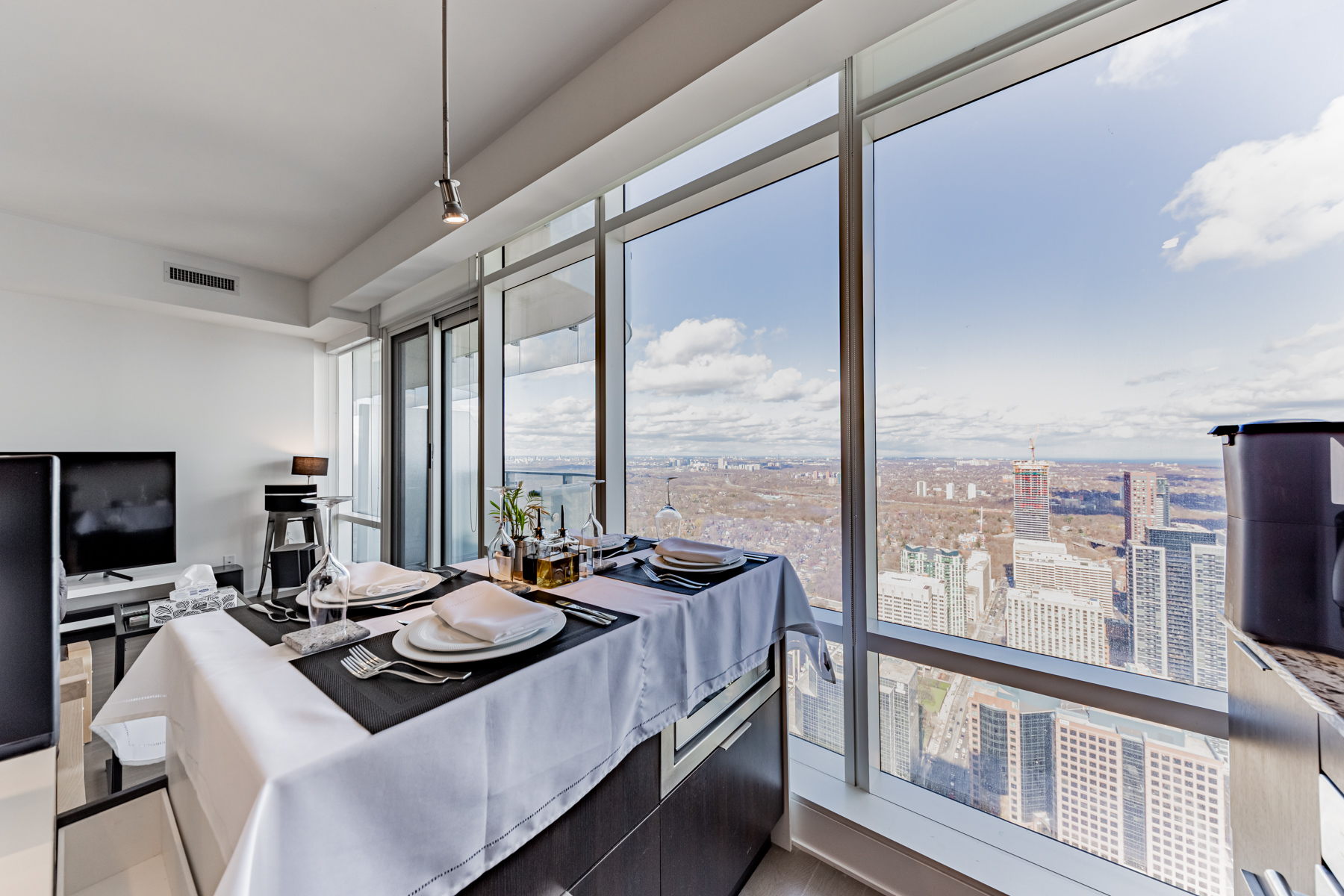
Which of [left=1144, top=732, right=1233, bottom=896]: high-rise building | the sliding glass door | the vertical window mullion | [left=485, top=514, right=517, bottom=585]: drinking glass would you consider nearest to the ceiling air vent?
the sliding glass door

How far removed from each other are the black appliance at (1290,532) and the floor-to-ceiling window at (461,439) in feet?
10.9

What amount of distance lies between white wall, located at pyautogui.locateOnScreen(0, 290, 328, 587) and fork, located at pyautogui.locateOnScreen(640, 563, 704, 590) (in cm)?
495

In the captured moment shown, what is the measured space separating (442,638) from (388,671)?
0.32ft

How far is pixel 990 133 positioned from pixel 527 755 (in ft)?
6.88

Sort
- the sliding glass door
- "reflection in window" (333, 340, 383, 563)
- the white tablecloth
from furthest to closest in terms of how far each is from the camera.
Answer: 1. "reflection in window" (333, 340, 383, 563)
2. the sliding glass door
3. the white tablecloth

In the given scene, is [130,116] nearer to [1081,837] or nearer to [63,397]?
[63,397]

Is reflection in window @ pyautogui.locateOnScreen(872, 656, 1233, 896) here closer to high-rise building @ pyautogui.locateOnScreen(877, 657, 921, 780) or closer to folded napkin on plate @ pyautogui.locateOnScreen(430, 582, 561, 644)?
high-rise building @ pyautogui.locateOnScreen(877, 657, 921, 780)

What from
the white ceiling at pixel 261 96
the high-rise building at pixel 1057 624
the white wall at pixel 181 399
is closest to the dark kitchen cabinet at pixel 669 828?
the high-rise building at pixel 1057 624

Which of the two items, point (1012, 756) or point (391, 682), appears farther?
point (1012, 756)

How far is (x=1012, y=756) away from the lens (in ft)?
4.89

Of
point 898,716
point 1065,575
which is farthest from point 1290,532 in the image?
point 898,716

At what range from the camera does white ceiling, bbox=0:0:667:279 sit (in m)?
1.77

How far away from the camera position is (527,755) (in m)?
0.83

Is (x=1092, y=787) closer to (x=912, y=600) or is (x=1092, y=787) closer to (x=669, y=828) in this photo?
(x=912, y=600)
